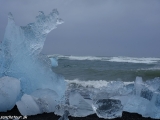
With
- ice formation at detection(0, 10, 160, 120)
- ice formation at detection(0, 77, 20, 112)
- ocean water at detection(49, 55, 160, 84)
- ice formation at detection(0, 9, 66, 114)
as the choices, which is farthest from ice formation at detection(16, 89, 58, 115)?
ocean water at detection(49, 55, 160, 84)

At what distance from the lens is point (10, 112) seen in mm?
2643

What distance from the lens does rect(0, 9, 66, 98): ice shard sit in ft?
10.4

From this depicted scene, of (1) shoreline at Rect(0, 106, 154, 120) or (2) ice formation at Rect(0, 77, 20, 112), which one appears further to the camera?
(2) ice formation at Rect(0, 77, 20, 112)

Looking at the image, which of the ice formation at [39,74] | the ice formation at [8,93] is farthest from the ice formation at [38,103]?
the ice formation at [8,93]

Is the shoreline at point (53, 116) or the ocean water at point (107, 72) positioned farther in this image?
the ocean water at point (107, 72)

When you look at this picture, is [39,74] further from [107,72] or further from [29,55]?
[107,72]

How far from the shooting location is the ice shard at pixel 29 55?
3162 millimetres

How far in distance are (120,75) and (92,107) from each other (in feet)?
34.5

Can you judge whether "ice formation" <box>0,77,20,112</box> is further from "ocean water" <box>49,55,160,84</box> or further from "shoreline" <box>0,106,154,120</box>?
"ocean water" <box>49,55,160,84</box>

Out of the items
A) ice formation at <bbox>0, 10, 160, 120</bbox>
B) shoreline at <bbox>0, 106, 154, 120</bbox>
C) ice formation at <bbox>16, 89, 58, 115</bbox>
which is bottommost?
shoreline at <bbox>0, 106, 154, 120</bbox>

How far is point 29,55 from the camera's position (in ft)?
10.6

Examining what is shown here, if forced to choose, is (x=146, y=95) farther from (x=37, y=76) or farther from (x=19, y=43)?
(x=19, y=43)

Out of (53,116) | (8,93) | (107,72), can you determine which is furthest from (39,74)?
(107,72)

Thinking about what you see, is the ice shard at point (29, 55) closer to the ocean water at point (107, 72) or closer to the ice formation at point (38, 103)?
the ice formation at point (38, 103)
